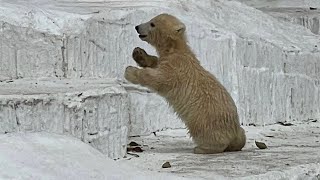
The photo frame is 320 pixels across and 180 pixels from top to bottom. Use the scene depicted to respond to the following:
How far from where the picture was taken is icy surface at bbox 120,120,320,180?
152 inches

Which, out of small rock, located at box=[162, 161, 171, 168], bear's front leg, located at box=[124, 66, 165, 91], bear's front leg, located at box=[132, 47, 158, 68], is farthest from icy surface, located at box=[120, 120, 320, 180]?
bear's front leg, located at box=[132, 47, 158, 68]

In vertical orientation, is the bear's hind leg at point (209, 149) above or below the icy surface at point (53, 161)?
below

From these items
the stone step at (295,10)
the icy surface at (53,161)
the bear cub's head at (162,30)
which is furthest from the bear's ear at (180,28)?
the stone step at (295,10)

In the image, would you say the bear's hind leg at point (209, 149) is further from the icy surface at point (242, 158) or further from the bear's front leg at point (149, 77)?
the bear's front leg at point (149, 77)

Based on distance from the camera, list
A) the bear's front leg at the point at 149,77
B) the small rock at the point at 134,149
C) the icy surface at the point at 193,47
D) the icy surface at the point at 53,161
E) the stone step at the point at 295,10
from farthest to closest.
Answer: the stone step at the point at 295,10 < the icy surface at the point at 193,47 < the bear's front leg at the point at 149,77 < the small rock at the point at 134,149 < the icy surface at the point at 53,161

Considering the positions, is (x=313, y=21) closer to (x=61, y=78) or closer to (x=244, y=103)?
(x=244, y=103)

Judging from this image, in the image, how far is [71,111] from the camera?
4070 millimetres

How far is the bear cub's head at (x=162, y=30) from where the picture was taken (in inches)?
202

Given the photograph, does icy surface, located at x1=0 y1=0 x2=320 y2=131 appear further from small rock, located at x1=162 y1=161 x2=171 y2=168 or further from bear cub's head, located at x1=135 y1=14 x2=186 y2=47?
small rock, located at x1=162 y1=161 x2=171 y2=168

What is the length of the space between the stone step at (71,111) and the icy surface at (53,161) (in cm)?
40

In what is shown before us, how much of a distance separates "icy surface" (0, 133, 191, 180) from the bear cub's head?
1702 mm

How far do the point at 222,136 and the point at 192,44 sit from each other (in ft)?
5.52

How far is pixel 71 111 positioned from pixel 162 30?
4.21 feet

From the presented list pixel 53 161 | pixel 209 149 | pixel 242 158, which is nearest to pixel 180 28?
pixel 209 149
